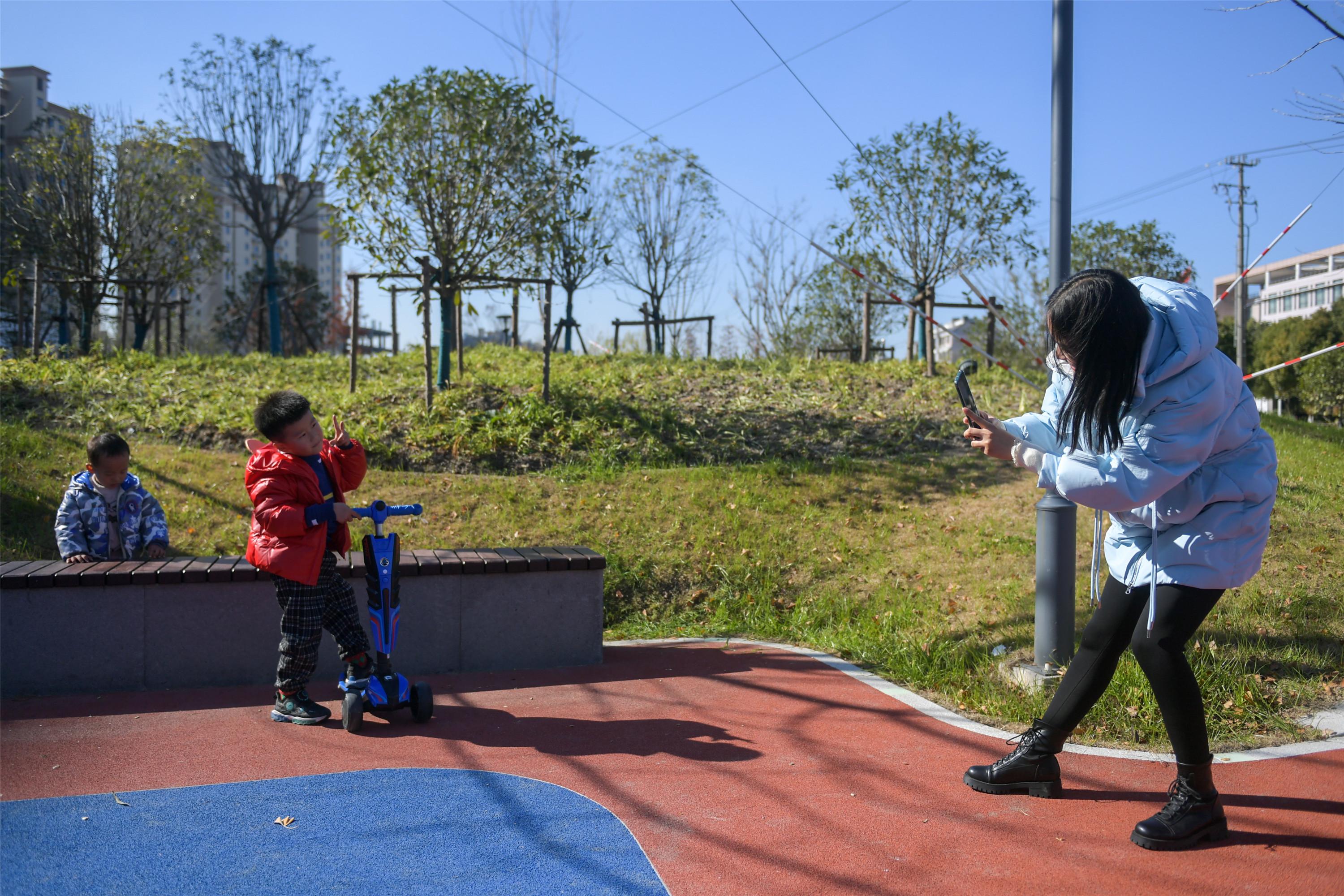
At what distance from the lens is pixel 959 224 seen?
15.5m

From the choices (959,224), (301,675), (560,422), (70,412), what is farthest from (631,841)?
(959,224)

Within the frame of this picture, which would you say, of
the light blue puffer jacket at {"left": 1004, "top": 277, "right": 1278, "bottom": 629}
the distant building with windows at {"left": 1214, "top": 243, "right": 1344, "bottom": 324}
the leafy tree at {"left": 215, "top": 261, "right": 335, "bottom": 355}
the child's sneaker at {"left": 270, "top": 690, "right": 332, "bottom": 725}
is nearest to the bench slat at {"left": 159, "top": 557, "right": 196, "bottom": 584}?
the child's sneaker at {"left": 270, "top": 690, "right": 332, "bottom": 725}

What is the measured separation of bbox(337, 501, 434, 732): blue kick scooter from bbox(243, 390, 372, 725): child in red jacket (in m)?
0.08

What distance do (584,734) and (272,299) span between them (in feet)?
74.1

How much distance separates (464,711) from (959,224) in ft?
44.8

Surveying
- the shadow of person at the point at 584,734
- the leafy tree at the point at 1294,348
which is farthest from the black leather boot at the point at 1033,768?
the leafy tree at the point at 1294,348

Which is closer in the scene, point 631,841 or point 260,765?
point 631,841

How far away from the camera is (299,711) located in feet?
13.6

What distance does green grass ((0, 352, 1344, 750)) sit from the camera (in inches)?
182

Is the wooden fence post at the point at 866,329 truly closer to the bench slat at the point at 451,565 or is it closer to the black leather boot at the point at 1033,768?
the bench slat at the point at 451,565

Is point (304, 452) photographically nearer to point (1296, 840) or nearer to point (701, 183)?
point (1296, 840)

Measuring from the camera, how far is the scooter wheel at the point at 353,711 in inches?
159

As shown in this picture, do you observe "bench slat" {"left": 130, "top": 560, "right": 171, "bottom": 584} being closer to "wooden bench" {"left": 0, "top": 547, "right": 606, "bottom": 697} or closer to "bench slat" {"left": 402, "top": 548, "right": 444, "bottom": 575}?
"wooden bench" {"left": 0, "top": 547, "right": 606, "bottom": 697}

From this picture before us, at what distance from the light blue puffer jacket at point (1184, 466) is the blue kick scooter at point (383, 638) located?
111 inches
